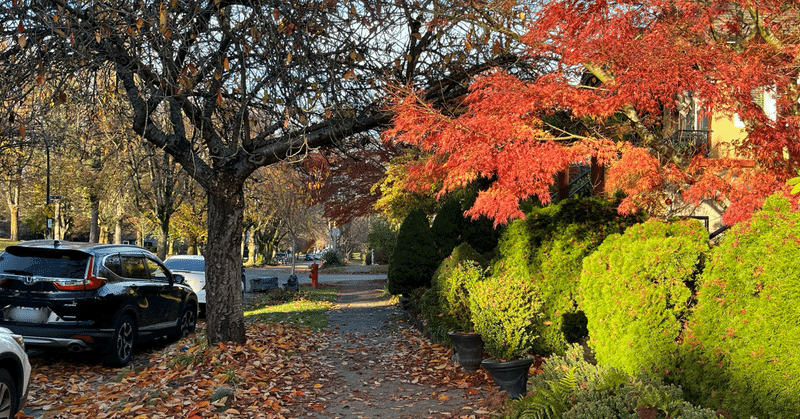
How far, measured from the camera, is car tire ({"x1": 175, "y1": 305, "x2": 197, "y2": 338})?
11.2 m

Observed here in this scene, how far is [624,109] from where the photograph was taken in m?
8.09

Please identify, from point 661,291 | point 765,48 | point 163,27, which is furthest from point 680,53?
point 163,27

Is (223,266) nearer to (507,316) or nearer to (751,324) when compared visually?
(507,316)

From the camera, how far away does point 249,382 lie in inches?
292

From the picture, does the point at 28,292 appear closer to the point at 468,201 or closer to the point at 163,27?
the point at 163,27

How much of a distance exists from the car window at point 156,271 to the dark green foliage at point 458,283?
15.9 feet

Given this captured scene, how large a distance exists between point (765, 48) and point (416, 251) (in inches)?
404

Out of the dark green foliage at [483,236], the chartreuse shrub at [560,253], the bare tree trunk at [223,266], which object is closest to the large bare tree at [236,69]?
the bare tree trunk at [223,266]

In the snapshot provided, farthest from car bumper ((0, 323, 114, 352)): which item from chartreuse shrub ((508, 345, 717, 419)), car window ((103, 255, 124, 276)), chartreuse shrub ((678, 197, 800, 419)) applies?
chartreuse shrub ((678, 197, 800, 419))

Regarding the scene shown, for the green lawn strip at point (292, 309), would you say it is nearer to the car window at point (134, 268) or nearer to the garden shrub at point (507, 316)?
the car window at point (134, 268)

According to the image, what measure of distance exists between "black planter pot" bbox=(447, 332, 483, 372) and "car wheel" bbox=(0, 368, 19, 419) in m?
5.08

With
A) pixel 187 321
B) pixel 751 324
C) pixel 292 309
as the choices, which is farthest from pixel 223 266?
pixel 292 309

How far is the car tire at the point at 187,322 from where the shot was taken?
11.2m

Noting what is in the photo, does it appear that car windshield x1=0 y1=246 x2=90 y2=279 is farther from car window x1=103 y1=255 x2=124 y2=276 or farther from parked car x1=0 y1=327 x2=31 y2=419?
parked car x1=0 y1=327 x2=31 y2=419
